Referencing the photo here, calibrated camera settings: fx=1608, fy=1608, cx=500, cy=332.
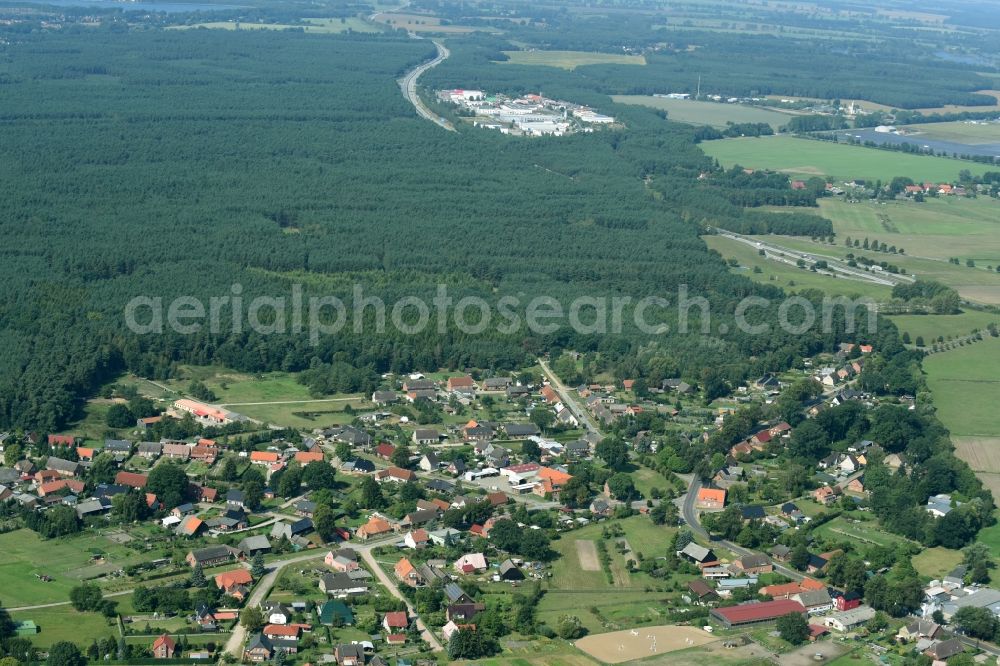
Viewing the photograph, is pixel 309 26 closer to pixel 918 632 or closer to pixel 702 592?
pixel 702 592

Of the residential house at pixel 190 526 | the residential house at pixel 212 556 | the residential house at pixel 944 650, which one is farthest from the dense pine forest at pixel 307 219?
the residential house at pixel 944 650

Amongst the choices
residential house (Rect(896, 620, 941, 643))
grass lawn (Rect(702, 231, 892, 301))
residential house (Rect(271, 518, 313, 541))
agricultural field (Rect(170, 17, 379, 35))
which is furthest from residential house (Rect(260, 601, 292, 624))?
agricultural field (Rect(170, 17, 379, 35))

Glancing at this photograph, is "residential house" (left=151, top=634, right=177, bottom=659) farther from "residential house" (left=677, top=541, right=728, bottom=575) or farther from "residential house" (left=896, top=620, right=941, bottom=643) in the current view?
"residential house" (left=896, top=620, right=941, bottom=643)

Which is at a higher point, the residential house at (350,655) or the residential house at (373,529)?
the residential house at (350,655)

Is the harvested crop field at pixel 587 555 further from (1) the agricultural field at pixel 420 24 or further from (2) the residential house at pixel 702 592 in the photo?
(1) the agricultural field at pixel 420 24

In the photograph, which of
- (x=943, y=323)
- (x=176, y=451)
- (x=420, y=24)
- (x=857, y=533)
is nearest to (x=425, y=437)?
(x=176, y=451)

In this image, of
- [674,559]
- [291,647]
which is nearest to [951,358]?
[674,559]

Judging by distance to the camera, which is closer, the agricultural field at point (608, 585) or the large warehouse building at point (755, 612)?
the large warehouse building at point (755, 612)
